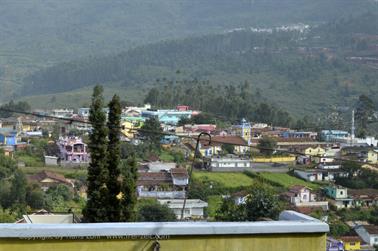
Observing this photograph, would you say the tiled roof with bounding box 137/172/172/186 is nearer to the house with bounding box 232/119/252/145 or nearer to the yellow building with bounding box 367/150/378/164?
the house with bounding box 232/119/252/145

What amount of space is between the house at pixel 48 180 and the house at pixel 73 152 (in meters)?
4.47

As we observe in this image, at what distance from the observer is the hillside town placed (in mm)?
22359

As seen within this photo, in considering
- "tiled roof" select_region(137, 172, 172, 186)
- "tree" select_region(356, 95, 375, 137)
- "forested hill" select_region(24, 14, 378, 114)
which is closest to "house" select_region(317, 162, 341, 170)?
"tiled roof" select_region(137, 172, 172, 186)

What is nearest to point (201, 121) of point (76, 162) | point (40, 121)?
point (40, 121)

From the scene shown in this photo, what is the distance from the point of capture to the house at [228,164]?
96.2 feet

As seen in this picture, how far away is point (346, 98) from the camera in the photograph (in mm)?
64375

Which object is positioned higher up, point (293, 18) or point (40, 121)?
point (293, 18)

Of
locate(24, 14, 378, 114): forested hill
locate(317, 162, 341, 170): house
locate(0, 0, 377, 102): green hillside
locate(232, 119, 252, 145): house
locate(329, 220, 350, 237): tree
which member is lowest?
locate(329, 220, 350, 237): tree

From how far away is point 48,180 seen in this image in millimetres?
24125

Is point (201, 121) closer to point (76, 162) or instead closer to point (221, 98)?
point (221, 98)

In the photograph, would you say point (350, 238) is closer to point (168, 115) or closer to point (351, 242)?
point (351, 242)

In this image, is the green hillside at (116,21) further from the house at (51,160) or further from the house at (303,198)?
the house at (303,198)

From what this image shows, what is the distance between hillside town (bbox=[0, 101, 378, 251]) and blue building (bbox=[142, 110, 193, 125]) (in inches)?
4.0

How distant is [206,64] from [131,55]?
903 cm
